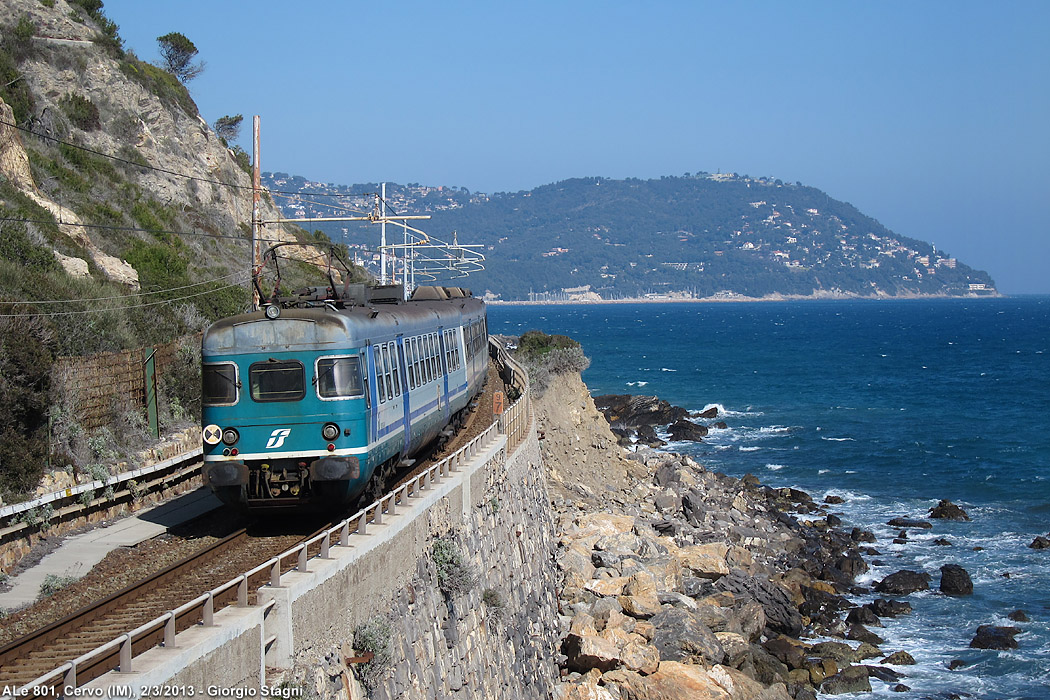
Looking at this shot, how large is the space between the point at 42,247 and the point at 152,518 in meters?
12.3

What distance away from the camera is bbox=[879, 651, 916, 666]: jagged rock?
26.7 metres

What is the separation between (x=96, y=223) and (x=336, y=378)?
22.9 m

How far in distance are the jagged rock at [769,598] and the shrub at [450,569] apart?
1404 cm

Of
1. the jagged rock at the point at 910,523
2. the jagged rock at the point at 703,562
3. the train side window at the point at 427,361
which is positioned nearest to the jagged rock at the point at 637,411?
the jagged rock at the point at 910,523

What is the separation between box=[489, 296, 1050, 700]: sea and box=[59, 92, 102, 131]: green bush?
32107 mm

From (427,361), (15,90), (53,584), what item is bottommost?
(53,584)

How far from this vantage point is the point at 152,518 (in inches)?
682

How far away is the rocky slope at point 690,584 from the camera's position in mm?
20344

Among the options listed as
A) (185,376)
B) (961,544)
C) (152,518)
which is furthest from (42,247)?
(961,544)

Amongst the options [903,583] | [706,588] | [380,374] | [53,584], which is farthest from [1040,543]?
[53,584]

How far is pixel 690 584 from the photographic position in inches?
1088

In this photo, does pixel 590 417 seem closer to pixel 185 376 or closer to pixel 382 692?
pixel 185 376

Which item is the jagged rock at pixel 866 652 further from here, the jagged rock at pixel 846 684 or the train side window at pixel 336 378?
the train side window at pixel 336 378

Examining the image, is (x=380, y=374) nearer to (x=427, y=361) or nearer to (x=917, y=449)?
(x=427, y=361)
